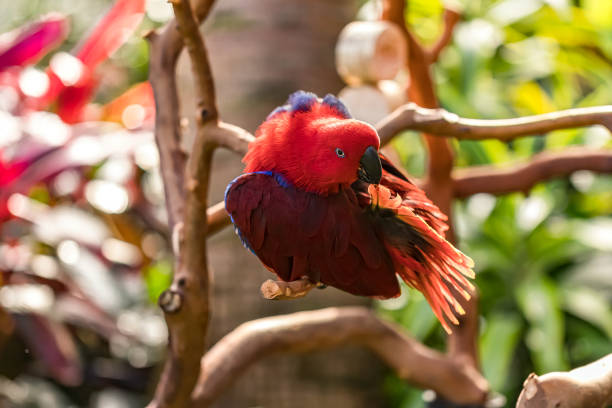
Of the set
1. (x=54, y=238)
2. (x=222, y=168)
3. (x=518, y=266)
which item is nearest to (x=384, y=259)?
(x=222, y=168)

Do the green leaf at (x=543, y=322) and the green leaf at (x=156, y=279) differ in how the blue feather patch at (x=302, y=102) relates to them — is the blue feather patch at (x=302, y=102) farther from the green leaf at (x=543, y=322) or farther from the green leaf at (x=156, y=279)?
the green leaf at (x=156, y=279)

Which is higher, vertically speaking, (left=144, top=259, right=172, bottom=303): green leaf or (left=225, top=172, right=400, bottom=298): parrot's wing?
(left=225, top=172, right=400, bottom=298): parrot's wing

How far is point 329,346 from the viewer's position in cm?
80

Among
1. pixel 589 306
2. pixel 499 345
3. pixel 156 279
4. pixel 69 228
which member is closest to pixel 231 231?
pixel 69 228

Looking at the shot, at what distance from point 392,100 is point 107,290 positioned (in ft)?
2.14

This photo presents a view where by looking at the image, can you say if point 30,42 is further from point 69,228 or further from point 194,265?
point 194,265

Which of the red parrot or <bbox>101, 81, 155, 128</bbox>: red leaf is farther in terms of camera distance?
<bbox>101, 81, 155, 128</bbox>: red leaf

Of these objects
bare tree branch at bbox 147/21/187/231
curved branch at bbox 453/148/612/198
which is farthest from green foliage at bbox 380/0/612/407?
bare tree branch at bbox 147/21/187/231

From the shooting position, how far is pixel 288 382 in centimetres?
113

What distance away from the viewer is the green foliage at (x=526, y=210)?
135 centimetres

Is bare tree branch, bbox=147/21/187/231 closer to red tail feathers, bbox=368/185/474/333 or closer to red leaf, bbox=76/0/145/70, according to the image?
red tail feathers, bbox=368/185/474/333

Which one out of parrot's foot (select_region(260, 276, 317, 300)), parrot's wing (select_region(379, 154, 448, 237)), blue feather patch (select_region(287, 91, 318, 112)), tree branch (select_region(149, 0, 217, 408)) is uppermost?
blue feather patch (select_region(287, 91, 318, 112))

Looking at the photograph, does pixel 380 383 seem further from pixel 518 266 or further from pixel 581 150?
pixel 581 150

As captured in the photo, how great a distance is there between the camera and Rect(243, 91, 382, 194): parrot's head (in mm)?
371
